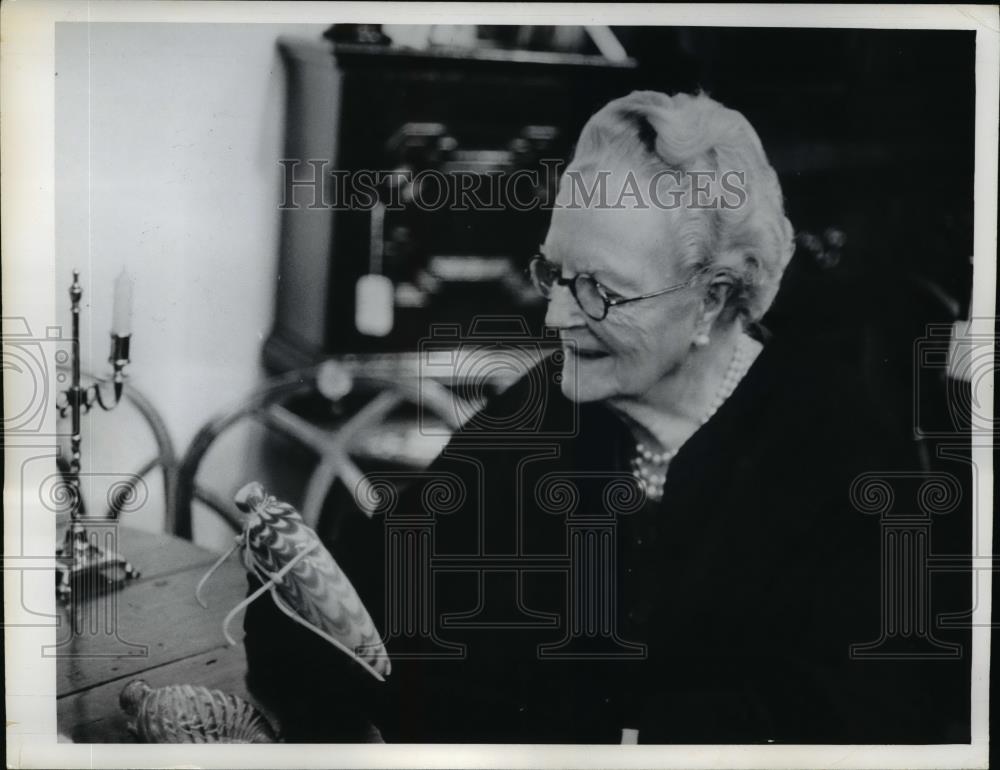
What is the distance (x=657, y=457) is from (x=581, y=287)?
0.46 meters

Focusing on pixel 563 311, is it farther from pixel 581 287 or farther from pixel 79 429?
pixel 79 429

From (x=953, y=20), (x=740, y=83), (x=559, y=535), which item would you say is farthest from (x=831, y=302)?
(x=559, y=535)

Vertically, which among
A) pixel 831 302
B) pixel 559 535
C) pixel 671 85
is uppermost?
pixel 671 85

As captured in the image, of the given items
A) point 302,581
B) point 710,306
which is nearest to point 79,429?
point 302,581

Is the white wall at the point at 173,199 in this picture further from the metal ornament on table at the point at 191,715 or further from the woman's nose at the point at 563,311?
the woman's nose at the point at 563,311

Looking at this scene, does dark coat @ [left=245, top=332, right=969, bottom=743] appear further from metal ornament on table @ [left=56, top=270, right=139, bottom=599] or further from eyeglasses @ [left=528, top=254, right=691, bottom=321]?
metal ornament on table @ [left=56, top=270, right=139, bottom=599]

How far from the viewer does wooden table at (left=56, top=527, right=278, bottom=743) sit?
2.03 metres

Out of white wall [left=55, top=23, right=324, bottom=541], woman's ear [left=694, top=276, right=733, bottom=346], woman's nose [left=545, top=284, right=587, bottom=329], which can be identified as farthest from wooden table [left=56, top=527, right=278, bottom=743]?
woman's ear [left=694, top=276, right=733, bottom=346]

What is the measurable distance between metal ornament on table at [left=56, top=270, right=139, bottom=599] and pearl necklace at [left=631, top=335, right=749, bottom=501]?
128 cm

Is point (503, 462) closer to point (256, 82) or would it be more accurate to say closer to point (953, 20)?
point (256, 82)

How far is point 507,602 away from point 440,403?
1.71 feet

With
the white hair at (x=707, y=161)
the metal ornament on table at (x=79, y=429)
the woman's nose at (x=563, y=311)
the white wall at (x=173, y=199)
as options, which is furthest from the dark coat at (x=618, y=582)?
the white wall at (x=173, y=199)

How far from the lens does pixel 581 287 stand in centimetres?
199

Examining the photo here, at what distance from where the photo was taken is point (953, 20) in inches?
78.1
